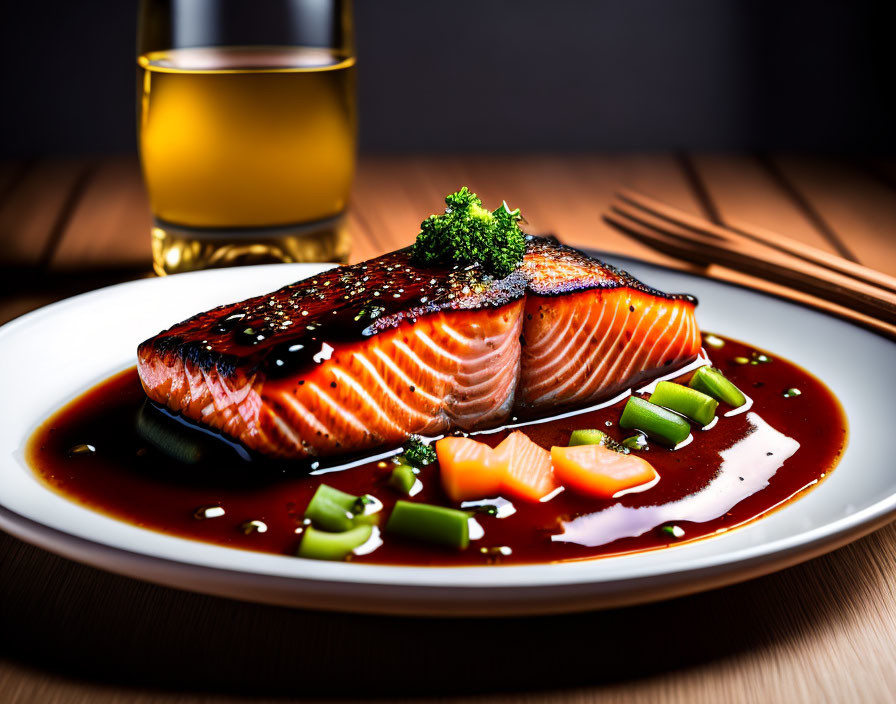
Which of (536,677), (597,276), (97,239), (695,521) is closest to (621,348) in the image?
(597,276)

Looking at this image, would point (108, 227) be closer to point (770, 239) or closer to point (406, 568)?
point (770, 239)

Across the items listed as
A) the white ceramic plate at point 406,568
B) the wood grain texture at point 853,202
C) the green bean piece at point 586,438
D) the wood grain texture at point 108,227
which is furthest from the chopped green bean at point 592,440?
the wood grain texture at point 108,227

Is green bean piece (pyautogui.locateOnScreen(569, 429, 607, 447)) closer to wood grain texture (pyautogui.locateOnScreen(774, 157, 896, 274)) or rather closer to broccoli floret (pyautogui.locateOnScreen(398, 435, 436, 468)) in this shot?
broccoli floret (pyautogui.locateOnScreen(398, 435, 436, 468))

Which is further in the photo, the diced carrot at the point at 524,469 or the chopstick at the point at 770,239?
the chopstick at the point at 770,239

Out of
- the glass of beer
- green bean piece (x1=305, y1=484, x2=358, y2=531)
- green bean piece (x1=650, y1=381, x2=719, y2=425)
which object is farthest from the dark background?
green bean piece (x1=305, y1=484, x2=358, y2=531)

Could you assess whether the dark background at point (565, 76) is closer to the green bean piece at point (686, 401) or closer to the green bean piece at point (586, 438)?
the green bean piece at point (686, 401)

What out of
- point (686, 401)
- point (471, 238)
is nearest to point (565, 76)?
point (471, 238)
